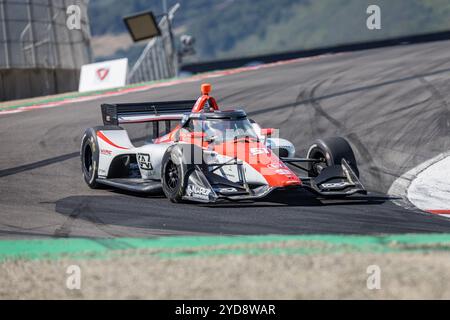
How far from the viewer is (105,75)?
85.6 feet

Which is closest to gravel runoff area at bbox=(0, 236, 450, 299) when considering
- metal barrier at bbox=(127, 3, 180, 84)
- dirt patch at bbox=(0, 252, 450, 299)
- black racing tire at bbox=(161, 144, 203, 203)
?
dirt patch at bbox=(0, 252, 450, 299)

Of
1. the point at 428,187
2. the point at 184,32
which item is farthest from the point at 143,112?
the point at 184,32

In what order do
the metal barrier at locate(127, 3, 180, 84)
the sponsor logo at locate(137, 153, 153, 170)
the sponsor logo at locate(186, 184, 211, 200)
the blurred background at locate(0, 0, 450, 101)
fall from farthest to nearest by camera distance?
the blurred background at locate(0, 0, 450, 101) → the metal barrier at locate(127, 3, 180, 84) → the sponsor logo at locate(137, 153, 153, 170) → the sponsor logo at locate(186, 184, 211, 200)

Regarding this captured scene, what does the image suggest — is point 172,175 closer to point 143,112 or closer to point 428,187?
point 143,112

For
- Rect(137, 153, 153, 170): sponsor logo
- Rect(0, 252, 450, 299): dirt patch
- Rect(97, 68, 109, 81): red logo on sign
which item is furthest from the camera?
Rect(97, 68, 109, 81): red logo on sign

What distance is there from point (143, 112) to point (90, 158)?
952 mm

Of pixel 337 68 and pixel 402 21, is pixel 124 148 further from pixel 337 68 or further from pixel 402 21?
pixel 402 21

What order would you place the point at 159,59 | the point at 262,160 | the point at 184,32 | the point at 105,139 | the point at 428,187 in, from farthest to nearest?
the point at 184,32
the point at 159,59
the point at 105,139
the point at 428,187
the point at 262,160

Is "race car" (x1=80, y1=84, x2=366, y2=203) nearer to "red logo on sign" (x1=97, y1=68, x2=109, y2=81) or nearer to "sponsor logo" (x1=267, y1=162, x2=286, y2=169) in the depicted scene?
"sponsor logo" (x1=267, y1=162, x2=286, y2=169)

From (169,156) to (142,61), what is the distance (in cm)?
1926

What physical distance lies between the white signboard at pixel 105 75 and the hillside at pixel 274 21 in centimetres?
10350

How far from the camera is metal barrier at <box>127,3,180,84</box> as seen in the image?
2912cm

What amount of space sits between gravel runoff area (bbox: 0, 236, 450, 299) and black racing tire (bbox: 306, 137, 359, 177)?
357cm

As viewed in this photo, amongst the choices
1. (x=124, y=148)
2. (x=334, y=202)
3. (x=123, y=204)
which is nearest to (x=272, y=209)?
(x=334, y=202)
